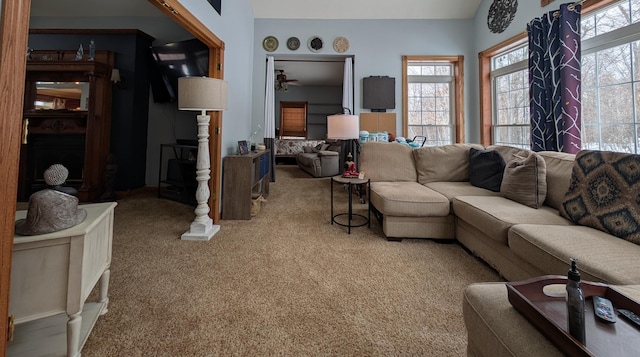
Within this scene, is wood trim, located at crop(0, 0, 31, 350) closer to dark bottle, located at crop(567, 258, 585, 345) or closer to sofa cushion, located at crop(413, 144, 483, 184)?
dark bottle, located at crop(567, 258, 585, 345)

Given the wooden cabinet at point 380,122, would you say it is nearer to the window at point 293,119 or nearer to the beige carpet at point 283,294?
the beige carpet at point 283,294

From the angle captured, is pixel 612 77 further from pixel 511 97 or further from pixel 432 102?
pixel 432 102

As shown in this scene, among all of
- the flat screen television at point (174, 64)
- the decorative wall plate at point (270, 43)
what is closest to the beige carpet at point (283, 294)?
the flat screen television at point (174, 64)

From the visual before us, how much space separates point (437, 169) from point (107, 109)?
15.5 feet

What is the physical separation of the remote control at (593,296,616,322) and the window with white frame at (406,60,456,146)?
4233 mm

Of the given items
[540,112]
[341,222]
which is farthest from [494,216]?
[540,112]

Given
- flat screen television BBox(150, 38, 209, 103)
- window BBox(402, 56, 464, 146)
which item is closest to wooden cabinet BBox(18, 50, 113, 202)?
flat screen television BBox(150, 38, 209, 103)

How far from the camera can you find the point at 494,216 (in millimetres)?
1702

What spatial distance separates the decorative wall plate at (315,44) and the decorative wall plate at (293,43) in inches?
7.7

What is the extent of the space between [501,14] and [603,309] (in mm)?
4547

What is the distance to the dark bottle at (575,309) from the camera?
0.57m

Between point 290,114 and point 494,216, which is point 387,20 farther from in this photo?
point 290,114

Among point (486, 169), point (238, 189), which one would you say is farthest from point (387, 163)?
point (238, 189)

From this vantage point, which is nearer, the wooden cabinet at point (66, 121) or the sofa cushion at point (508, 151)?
the sofa cushion at point (508, 151)
